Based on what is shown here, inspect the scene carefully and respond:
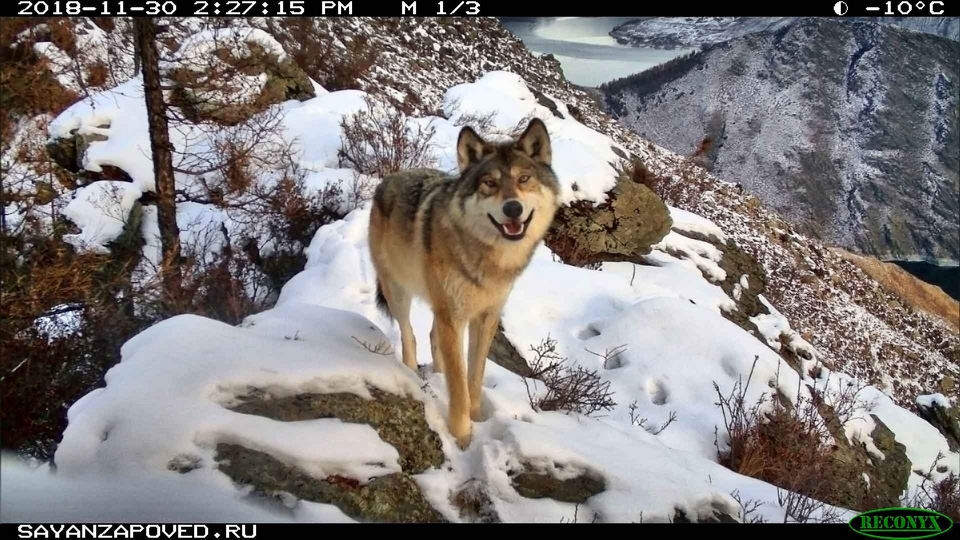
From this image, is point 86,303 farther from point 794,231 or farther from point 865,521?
point 794,231

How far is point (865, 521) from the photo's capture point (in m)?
2.10

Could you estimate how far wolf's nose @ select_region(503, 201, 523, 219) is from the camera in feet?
7.95

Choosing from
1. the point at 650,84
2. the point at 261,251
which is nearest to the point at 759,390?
the point at 650,84

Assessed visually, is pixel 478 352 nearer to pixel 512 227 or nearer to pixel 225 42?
pixel 512 227

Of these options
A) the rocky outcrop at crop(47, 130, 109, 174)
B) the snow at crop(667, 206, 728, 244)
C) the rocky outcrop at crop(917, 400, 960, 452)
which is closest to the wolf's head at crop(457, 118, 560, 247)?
the rocky outcrop at crop(47, 130, 109, 174)

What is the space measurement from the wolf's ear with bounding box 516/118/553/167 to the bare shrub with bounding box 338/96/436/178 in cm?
459

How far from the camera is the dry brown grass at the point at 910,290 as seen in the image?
957 cm

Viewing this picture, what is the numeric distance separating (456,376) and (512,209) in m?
0.90

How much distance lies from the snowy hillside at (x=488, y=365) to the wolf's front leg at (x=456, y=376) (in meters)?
0.08

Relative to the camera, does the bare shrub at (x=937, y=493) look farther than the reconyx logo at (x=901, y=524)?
Yes

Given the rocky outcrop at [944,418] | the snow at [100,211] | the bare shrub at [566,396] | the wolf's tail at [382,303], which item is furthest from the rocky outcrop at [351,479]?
the rocky outcrop at [944,418]

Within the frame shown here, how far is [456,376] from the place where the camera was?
2.68 meters

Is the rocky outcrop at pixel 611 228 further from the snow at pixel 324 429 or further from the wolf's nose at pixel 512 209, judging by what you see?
the wolf's nose at pixel 512 209
